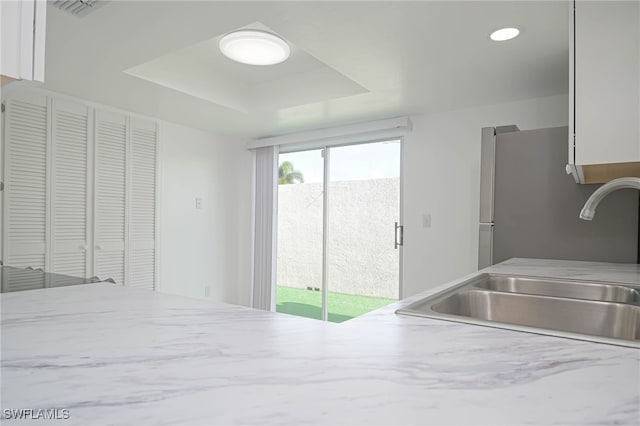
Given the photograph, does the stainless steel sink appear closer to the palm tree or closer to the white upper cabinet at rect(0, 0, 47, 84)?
the white upper cabinet at rect(0, 0, 47, 84)

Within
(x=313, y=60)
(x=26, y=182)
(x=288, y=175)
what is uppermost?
(x=313, y=60)

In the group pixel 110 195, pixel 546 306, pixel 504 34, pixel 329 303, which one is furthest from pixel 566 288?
pixel 110 195

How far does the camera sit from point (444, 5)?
69.0 inches

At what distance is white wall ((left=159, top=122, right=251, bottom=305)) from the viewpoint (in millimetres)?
3910

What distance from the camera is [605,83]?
1415 mm

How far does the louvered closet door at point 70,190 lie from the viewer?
120 inches

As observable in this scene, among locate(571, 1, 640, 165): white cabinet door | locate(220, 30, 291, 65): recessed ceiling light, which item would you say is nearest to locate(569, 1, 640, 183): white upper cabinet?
locate(571, 1, 640, 165): white cabinet door

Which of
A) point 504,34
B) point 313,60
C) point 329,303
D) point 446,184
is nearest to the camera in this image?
point 504,34

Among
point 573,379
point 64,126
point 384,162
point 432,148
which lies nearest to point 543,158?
point 432,148

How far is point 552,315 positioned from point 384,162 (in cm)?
291

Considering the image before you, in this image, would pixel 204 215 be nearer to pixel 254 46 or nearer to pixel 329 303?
pixel 329 303

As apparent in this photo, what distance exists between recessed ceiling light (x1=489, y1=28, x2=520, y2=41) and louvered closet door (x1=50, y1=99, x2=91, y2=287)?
10.3 feet

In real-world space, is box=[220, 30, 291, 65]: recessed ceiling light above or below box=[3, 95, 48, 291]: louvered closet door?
above

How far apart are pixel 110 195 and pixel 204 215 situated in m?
1.06
